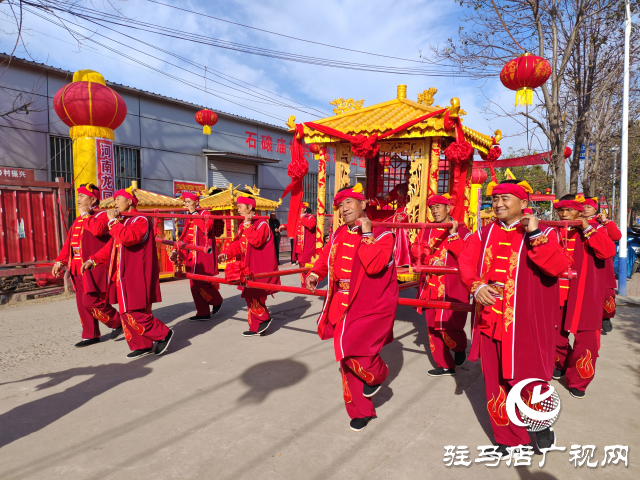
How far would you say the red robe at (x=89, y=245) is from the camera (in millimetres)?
4789

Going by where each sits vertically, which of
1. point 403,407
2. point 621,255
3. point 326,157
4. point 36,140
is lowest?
point 403,407

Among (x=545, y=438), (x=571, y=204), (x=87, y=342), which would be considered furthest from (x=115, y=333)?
(x=571, y=204)

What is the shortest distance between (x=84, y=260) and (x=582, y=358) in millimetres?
5479

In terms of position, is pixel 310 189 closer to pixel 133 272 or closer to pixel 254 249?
pixel 254 249

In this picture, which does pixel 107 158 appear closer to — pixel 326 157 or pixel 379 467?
pixel 326 157

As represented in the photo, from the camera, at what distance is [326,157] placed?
6.44 m

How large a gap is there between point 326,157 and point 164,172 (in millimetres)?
8293

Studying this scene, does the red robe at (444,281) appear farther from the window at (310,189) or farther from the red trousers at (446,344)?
the window at (310,189)

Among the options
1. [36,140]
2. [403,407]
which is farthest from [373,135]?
[36,140]

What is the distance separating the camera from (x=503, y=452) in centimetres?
263

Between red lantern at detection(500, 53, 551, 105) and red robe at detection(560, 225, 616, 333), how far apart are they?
3129 millimetres

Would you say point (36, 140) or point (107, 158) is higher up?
point (36, 140)

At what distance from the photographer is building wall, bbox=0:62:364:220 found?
955 cm

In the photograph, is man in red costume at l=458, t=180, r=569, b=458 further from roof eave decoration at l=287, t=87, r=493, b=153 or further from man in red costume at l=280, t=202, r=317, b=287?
man in red costume at l=280, t=202, r=317, b=287
